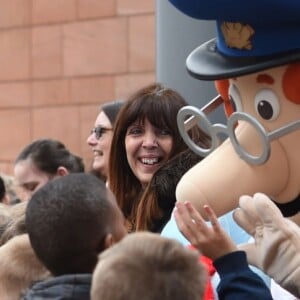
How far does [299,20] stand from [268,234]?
23.8 inches

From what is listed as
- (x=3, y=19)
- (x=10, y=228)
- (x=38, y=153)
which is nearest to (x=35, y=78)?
(x=3, y=19)

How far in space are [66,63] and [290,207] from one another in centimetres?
895

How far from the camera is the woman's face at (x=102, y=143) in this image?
5188 millimetres

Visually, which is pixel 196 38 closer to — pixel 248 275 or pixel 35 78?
pixel 248 275

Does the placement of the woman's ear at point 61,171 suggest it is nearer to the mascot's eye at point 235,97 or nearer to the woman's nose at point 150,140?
the woman's nose at point 150,140

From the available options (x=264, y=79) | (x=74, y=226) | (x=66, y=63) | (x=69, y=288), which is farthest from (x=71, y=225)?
(x=66, y=63)

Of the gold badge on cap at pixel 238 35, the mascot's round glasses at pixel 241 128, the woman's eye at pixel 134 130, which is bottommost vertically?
the woman's eye at pixel 134 130

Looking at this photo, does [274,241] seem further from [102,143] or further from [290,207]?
[102,143]

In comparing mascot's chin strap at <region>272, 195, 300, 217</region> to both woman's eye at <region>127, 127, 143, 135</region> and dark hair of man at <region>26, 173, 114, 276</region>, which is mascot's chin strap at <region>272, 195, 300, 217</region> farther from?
woman's eye at <region>127, 127, 143, 135</region>

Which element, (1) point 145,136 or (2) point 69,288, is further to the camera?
(1) point 145,136

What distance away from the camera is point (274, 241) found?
2.82 m

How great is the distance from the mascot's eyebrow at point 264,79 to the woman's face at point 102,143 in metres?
2.10

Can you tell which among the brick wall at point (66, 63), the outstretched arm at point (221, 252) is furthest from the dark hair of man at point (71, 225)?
the brick wall at point (66, 63)

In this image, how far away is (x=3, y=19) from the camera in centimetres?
1237
